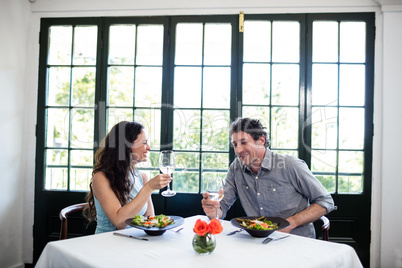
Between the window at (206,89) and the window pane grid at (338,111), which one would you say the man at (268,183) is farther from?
the window pane grid at (338,111)

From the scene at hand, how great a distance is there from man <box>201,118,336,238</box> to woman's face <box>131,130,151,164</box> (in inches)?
23.8

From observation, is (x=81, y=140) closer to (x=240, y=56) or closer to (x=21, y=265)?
(x=21, y=265)

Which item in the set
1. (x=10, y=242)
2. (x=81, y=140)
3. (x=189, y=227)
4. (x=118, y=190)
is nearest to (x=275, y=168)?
(x=189, y=227)

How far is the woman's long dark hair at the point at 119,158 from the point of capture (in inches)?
78.0

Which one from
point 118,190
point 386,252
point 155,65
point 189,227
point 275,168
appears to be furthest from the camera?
point 155,65

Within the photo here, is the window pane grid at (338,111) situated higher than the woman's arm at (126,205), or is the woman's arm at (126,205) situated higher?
the window pane grid at (338,111)

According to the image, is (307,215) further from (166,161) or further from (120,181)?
(120,181)

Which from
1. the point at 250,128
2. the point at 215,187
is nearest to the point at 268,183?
the point at 250,128

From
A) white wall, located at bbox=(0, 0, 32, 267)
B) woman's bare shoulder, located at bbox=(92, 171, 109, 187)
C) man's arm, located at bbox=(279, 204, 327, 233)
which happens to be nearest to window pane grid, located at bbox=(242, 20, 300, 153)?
man's arm, located at bbox=(279, 204, 327, 233)

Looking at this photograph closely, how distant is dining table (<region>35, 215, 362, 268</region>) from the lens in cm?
121

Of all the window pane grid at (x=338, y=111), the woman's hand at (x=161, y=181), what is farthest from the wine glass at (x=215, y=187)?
the window pane grid at (x=338, y=111)

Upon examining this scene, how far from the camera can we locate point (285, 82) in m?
2.97

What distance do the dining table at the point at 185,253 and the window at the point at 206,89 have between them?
5.05 ft

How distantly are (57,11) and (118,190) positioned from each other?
212 centimetres
